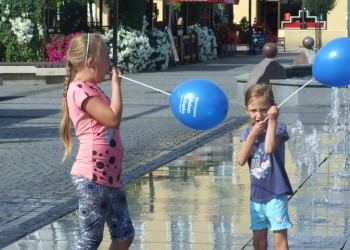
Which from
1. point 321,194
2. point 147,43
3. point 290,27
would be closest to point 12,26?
point 147,43

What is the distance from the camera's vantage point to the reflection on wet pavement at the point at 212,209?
790cm

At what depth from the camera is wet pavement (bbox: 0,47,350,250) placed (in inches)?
321

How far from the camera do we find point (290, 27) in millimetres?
60375

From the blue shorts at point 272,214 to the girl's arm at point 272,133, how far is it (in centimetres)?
31

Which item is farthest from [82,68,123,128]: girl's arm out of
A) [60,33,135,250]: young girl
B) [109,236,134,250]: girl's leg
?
[109,236,134,250]: girl's leg

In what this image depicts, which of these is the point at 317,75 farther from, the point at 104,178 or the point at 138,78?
the point at 138,78

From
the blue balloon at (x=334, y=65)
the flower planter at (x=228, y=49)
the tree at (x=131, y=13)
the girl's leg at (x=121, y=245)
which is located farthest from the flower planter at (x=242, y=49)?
the girl's leg at (x=121, y=245)

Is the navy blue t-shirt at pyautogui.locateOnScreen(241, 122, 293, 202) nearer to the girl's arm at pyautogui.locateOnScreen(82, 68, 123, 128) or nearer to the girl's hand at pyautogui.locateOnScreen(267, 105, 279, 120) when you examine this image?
the girl's hand at pyautogui.locateOnScreen(267, 105, 279, 120)

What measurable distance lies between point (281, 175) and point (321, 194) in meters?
3.80

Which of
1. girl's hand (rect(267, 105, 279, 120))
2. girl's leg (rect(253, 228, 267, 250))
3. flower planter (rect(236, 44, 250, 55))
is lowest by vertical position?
flower planter (rect(236, 44, 250, 55))

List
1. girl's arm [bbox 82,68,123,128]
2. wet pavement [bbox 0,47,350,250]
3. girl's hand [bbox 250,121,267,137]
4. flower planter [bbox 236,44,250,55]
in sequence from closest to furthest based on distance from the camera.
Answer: girl's arm [bbox 82,68,123,128], girl's hand [bbox 250,121,267,137], wet pavement [bbox 0,47,350,250], flower planter [bbox 236,44,250,55]

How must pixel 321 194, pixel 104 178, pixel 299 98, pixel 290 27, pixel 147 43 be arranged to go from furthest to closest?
pixel 290 27 → pixel 147 43 → pixel 299 98 → pixel 321 194 → pixel 104 178

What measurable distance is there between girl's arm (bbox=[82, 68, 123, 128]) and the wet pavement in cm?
226

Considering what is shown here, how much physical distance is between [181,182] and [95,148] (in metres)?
5.17
